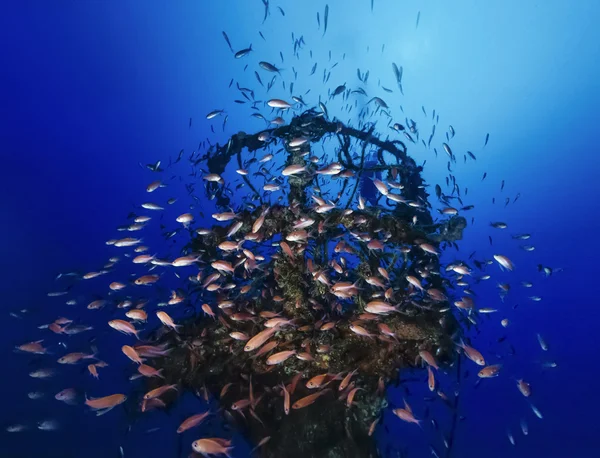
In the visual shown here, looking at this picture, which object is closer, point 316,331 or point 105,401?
point 105,401

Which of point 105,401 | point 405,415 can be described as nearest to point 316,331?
point 405,415

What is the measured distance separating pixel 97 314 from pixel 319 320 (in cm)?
3735

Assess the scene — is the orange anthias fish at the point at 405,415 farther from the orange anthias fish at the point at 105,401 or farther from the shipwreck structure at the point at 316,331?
the orange anthias fish at the point at 105,401

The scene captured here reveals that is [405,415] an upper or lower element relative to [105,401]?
upper

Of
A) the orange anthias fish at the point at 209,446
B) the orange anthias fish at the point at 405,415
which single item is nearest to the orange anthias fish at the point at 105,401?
the orange anthias fish at the point at 209,446

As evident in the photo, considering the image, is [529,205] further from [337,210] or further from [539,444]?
[337,210]

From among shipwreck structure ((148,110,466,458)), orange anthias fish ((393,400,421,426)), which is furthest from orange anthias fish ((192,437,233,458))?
orange anthias fish ((393,400,421,426))

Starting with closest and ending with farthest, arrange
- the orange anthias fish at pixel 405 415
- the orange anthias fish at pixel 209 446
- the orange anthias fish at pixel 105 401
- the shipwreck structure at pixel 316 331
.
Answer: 1. the orange anthias fish at pixel 209 446
2. the orange anthias fish at pixel 105 401
3. the orange anthias fish at pixel 405 415
4. the shipwreck structure at pixel 316 331

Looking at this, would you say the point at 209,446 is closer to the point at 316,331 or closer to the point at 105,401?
the point at 105,401

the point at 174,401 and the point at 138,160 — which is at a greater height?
the point at 138,160

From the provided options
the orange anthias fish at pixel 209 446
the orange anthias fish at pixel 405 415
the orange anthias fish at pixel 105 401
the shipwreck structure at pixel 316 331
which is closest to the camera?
the orange anthias fish at pixel 209 446

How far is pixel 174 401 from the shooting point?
7590 millimetres

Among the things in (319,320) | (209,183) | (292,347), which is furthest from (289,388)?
(209,183)

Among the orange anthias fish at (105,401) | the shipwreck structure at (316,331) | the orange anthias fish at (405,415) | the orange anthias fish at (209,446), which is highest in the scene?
the shipwreck structure at (316,331)
